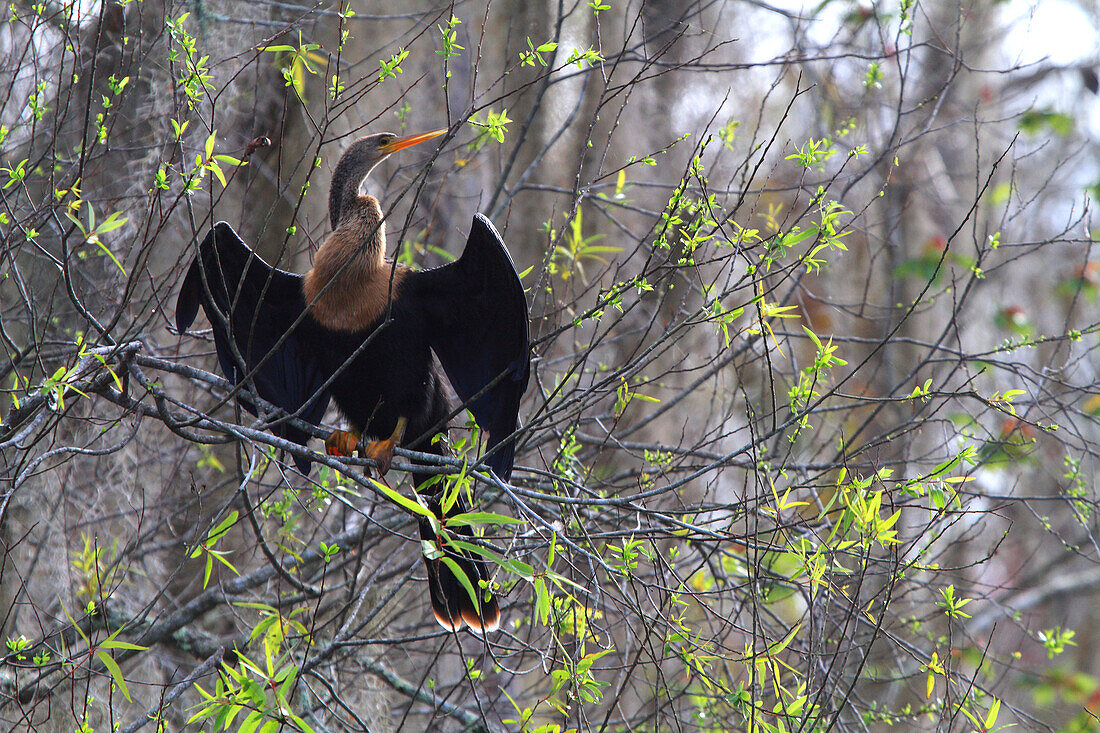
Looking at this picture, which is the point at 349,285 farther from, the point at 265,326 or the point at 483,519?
the point at 483,519

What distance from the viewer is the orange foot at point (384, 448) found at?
253 centimetres

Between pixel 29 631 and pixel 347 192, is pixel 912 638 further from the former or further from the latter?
pixel 29 631

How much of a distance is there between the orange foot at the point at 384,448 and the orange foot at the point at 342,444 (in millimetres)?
41

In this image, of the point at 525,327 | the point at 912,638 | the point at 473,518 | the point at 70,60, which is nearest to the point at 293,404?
the point at 525,327

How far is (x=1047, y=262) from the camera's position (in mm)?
9516

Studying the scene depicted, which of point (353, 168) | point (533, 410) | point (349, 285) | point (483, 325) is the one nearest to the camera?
point (349, 285)

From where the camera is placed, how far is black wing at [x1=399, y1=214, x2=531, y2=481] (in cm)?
243

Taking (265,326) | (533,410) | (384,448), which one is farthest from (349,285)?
(533,410)

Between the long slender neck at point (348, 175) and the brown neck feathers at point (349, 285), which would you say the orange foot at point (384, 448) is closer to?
the brown neck feathers at point (349, 285)

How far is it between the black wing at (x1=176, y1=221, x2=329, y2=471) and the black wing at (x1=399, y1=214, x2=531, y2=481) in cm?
36

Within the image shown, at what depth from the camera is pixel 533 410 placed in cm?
314

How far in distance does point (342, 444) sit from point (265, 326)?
0.43 metres

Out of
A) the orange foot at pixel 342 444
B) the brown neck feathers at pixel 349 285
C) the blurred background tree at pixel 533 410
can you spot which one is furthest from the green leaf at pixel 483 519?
the orange foot at pixel 342 444

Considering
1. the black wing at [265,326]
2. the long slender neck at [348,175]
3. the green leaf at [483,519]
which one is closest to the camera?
the green leaf at [483,519]
